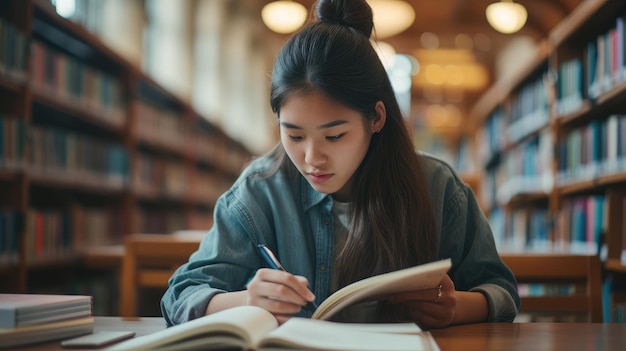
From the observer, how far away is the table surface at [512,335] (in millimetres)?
896

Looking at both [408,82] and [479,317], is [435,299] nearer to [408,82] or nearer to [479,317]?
[479,317]

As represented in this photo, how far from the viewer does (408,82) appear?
10891 mm

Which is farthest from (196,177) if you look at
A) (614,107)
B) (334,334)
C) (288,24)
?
(334,334)

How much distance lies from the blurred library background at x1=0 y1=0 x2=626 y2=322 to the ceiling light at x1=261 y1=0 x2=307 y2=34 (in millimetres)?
14

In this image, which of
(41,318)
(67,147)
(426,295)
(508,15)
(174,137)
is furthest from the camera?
(174,137)

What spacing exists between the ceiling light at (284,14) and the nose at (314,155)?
323cm

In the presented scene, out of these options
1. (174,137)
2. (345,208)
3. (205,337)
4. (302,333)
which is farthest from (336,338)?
(174,137)

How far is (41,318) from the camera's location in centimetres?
93

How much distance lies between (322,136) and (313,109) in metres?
0.05

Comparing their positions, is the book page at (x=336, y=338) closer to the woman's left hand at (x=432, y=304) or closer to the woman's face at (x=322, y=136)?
the woman's left hand at (x=432, y=304)

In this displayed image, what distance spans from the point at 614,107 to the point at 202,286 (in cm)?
222

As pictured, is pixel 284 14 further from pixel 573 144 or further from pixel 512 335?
pixel 512 335

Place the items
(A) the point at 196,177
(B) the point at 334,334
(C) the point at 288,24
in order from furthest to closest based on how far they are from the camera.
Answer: (A) the point at 196,177, (C) the point at 288,24, (B) the point at 334,334

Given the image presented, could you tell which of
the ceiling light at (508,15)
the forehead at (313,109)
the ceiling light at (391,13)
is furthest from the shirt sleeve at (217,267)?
the ceiling light at (508,15)
